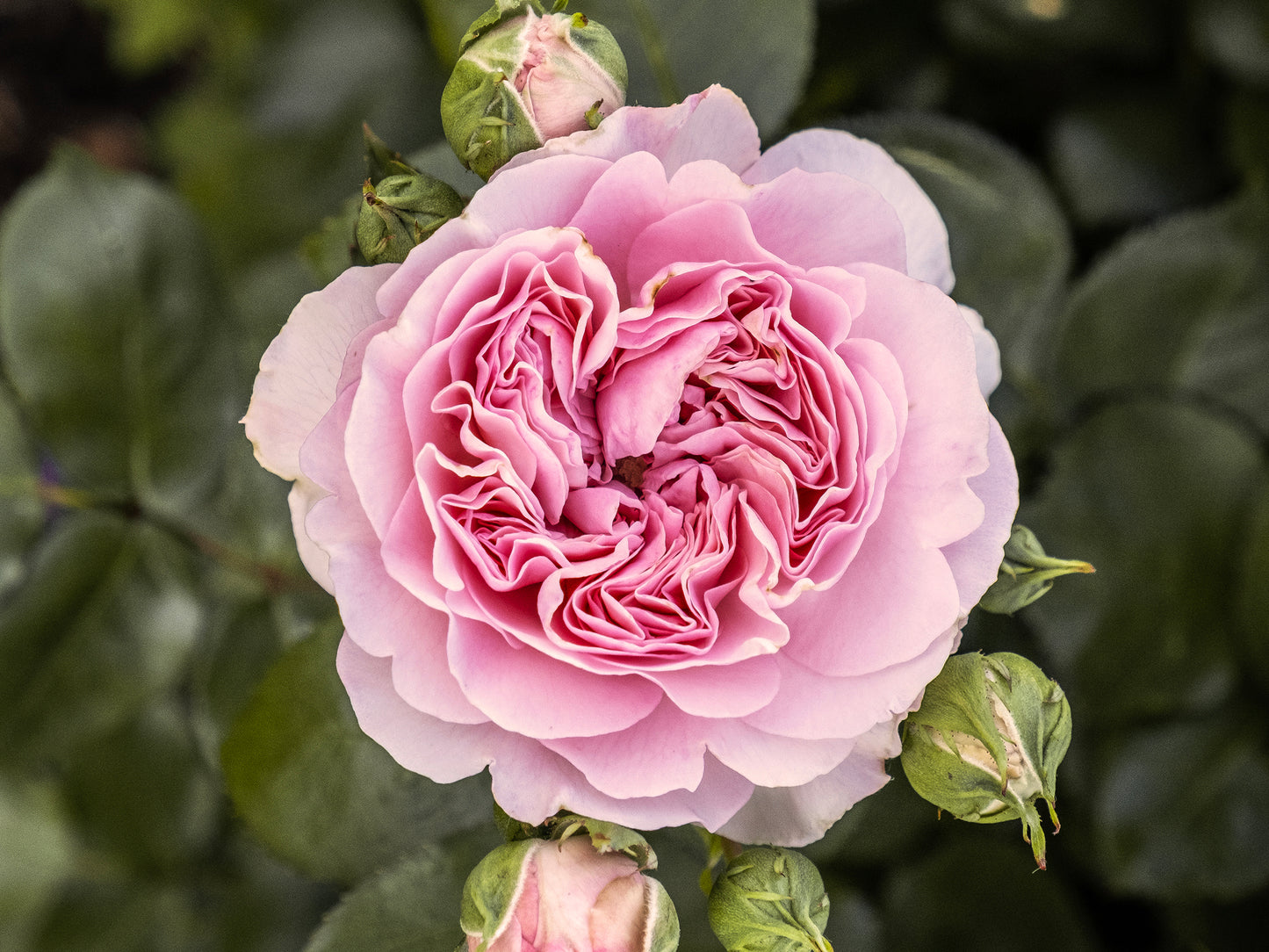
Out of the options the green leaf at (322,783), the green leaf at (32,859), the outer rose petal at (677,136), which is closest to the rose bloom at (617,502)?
the outer rose petal at (677,136)

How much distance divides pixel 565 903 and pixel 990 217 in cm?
62

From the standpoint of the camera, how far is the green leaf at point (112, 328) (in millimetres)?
876

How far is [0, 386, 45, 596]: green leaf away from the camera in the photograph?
92cm

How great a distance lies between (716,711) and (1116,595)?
24.7 inches

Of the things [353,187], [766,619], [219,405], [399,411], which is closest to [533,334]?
[399,411]

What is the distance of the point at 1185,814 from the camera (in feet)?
3.19

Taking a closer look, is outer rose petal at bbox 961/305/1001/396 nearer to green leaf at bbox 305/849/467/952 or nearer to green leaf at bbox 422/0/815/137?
green leaf at bbox 422/0/815/137

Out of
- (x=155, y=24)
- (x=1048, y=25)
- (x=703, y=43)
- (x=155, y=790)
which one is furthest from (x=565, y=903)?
(x=155, y=24)

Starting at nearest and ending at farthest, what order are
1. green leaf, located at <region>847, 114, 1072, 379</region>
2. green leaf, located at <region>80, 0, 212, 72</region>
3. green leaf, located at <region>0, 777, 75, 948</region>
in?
green leaf, located at <region>847, 114, 1072, 379</region> → green leaf, located at <region>0, 777, 75, 948</region> → green leaf, located at <region>80, 0, 212, 72</region>

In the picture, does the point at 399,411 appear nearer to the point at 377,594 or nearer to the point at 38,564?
the point at 377,594

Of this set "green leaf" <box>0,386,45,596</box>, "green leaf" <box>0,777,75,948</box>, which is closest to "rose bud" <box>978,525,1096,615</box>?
"green leaf" <box>0,386,45,596</box>

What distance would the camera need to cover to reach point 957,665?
0.55 m

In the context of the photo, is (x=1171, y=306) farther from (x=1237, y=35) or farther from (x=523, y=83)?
(x=523, y=83)

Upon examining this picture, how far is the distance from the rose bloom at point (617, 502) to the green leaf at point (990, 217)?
0.32 metres
